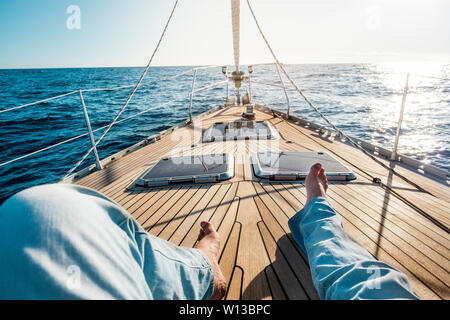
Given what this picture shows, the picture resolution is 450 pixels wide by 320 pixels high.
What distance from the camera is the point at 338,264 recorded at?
2.62 feet

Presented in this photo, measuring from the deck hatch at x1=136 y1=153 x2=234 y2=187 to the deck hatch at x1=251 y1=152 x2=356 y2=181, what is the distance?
0.28 m

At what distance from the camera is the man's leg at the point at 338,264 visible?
2.12 feet

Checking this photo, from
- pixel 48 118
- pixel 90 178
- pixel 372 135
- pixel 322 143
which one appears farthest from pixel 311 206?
pixel 48 118

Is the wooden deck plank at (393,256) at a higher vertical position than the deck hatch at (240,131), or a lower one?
lower

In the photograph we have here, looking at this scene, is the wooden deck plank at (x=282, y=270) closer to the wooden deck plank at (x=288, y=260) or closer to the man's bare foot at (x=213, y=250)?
the wooden deck plank at (x=288, y=260)

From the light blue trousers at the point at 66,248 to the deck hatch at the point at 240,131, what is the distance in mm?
2388

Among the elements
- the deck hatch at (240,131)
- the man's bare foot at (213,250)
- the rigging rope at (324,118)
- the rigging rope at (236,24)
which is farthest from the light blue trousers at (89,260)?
A: the rigging rope at (236,24)

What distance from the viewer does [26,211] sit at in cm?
38

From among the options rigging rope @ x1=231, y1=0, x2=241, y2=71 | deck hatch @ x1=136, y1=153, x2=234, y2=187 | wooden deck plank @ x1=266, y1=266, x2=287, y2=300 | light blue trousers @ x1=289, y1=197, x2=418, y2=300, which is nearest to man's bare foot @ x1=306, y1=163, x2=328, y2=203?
light blue trousers @ x1=289, y1=197, x2=418, y2=300

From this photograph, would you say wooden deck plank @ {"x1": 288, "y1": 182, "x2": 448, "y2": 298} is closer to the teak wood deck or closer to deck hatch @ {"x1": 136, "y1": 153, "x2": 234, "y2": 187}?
the teak wood deck

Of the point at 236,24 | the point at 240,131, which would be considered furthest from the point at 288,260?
the point at 236,24

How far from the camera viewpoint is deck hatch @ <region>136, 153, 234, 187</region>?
1.88 meters
